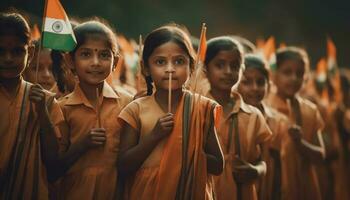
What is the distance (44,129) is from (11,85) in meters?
0.30

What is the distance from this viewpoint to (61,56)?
3.84m

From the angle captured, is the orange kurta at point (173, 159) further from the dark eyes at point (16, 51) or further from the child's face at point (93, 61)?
the dark eyes at point (16, 51)

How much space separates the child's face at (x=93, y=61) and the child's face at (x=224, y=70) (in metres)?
0.73

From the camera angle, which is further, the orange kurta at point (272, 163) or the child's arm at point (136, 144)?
the orange kurta at point (272, 163)

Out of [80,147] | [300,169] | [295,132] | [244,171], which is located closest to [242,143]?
[244,171]

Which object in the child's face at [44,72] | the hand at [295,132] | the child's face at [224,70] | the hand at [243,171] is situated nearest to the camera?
the hand at [243,171]

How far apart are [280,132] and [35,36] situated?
2018 mm

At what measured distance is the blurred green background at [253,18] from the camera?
9305 millimetres

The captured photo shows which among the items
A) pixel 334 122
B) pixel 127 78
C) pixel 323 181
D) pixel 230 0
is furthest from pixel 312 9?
pixel 127 78

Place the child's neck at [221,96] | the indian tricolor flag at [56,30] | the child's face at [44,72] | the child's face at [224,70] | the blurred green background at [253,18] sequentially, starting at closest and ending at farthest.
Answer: the indian tricolor flag at [56,30]
the child's face at [224,70]
the child's neck at [221,96]
the child's face at [44,72]
the blurred green background at [253,18]

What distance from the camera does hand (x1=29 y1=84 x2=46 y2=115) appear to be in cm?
295

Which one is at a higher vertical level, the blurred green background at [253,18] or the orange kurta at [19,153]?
the blurred green background at [253,18]

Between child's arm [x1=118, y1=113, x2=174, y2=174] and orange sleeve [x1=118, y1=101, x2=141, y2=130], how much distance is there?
0.03 metres

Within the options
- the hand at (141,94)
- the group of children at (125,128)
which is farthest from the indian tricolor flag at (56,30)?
the hand at (141,94)
